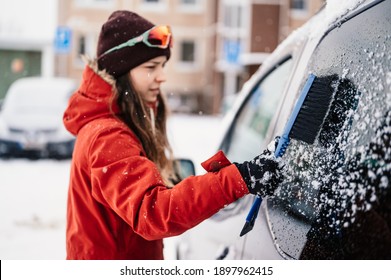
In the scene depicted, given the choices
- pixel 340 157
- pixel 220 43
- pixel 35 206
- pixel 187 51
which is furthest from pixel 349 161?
pixel 220 43

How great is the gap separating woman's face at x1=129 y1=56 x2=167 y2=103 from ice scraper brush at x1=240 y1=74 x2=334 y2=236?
1.98ft

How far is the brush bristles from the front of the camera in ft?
4.50

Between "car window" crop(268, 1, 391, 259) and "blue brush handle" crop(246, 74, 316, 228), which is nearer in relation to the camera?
"car window" crop(268, 1, 391, 259)

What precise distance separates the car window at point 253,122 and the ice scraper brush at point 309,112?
1.16 meters

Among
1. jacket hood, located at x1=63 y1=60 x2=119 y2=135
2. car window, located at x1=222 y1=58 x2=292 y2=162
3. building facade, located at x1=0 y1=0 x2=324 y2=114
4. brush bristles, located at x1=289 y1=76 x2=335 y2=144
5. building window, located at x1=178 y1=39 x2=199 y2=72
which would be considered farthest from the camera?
building window, located at x1=178 y1=39 x2=199 y2=72

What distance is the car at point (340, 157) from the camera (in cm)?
117

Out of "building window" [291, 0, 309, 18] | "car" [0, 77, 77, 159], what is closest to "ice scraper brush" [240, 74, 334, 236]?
"car" [0, 77, 77, 159]

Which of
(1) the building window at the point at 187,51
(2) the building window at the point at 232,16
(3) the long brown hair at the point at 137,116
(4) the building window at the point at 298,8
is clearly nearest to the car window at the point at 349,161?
(3) the long brown hair at the point at 137,116

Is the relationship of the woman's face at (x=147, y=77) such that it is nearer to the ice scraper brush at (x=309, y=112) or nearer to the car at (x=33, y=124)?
the ice scraper brush at (x=309, y=112)

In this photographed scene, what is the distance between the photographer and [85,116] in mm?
1756

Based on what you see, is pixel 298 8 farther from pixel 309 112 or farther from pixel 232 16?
pixel 309 112

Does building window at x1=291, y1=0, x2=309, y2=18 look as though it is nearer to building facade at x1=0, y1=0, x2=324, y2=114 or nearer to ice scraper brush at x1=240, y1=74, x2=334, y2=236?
building facade at x1=0, y1=0, x2=324, y2=114
